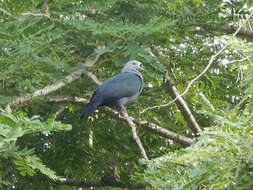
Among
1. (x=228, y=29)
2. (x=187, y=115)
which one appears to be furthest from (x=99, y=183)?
(x=228, y=29)

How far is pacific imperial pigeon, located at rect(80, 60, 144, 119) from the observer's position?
6.50 meters

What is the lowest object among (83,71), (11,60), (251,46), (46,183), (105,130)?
(46,183)

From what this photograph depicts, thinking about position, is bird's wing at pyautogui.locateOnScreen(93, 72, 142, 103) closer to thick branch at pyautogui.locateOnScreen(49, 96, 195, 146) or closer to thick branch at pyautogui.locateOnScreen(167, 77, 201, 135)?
thick branch at pyautogui.locateOnScreen(49, 96, 195, 146)

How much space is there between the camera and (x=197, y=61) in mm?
6367

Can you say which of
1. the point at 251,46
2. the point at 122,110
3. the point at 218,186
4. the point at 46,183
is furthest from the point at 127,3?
the point at 218,186

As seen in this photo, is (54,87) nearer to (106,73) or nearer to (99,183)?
(99,183)

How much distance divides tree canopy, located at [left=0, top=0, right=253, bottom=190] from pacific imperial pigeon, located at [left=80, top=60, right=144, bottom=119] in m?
0.18

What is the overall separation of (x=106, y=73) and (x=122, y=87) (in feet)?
1.50

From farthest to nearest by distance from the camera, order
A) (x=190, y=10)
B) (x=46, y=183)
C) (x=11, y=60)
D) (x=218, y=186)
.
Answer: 1. (x=46, y=183)
2. (x=190, y=10)
3. (x=11, y=60)
4. (x=218, y=186)

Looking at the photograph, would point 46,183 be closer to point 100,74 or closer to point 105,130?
point 105,130

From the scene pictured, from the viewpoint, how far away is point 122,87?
686 cm

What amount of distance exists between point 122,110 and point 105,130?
0.39 m

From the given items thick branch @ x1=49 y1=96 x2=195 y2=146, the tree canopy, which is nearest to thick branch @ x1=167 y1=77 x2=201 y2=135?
the tree canopy

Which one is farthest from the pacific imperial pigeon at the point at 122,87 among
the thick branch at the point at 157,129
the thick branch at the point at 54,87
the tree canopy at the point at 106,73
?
the thick branch at the point at 157,129
